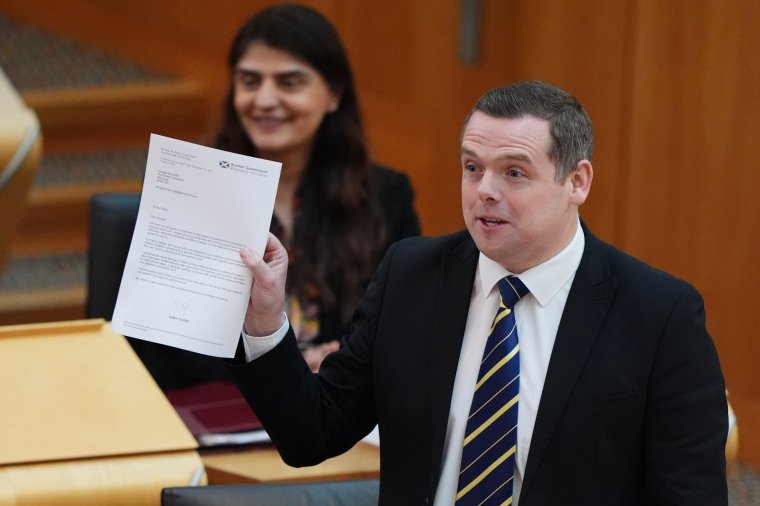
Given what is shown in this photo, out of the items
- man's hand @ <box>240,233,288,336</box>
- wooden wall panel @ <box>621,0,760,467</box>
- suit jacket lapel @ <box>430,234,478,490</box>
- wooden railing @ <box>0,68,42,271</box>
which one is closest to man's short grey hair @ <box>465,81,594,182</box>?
suit jacket lapel @ <box>430,234,478,490</box>

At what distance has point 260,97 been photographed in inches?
138

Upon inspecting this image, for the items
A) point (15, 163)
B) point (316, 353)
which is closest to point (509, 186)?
point (15, 163)

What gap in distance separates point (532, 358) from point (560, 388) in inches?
3.2

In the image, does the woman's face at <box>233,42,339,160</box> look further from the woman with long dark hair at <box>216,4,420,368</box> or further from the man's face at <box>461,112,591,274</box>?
the man's face at <box>461,112,591,274</box>

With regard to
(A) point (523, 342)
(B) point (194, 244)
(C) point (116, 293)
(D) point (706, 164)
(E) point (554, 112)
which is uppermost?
(E) point (554, 112)

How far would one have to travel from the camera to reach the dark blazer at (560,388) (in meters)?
1.86

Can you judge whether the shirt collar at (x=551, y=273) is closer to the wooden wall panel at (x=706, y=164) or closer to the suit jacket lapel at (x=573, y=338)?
the suit jacket lapel at (x=573, y=338)

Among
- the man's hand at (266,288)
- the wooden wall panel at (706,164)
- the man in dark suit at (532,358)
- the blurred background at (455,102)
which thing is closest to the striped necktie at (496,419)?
the man in dark suit at (532,358)

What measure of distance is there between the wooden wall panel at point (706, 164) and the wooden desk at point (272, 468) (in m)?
1.81

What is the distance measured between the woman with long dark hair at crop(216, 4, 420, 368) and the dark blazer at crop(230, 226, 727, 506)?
4.31 feet

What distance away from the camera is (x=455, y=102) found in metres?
5.05

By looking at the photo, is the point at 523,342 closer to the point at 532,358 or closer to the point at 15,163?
the point at 532,358

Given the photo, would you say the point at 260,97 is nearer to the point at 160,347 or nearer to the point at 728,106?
the point at 160,347

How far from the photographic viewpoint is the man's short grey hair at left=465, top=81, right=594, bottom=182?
186 cm
